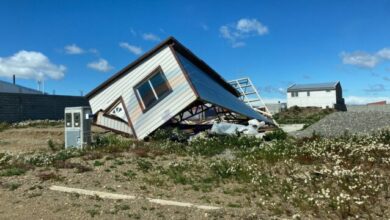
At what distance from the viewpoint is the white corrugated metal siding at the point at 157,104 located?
712 inches

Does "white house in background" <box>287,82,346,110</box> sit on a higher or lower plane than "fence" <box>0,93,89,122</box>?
higher

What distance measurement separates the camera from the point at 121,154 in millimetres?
13516

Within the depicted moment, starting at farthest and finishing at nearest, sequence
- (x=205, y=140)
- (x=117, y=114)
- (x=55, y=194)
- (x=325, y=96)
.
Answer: (x=325, y=96) → (x=117, y=114) → (x=205, y=140) → (x=55, y=194)

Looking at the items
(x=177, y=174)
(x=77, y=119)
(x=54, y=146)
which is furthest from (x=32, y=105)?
(x=177, y=174)

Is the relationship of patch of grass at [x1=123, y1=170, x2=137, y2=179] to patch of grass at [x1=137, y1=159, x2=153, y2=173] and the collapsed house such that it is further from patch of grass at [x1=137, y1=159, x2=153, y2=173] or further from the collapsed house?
the collapsed house

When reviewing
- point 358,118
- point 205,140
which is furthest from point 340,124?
point 205,140

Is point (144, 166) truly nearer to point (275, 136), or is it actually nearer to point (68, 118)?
point (68, 118)

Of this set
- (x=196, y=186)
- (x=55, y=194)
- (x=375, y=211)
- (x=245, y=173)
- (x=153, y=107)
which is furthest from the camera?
(x=153, y=107)

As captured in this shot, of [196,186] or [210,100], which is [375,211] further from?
[210,100]

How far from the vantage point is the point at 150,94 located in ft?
62.9

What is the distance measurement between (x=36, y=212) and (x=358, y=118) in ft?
57.3

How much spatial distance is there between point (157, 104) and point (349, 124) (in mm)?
8407

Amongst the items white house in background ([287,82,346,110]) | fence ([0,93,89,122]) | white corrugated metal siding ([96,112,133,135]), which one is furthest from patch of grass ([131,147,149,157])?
white house in background ([287,82,346,110])

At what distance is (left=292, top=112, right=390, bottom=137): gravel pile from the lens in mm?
18141
